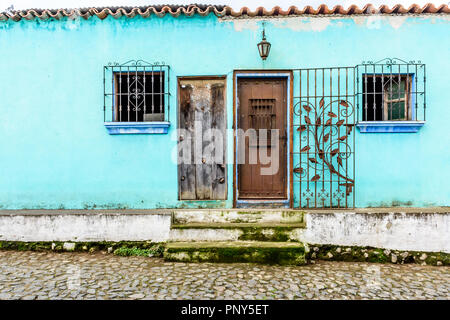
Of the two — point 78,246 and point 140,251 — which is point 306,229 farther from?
point 78,246

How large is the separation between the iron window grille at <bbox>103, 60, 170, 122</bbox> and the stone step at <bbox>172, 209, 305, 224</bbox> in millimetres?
1773

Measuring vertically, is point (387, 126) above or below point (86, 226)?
above

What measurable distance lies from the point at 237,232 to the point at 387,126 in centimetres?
310

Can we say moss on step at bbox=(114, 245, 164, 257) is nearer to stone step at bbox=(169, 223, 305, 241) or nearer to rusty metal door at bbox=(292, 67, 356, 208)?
stone step at bbox=(169, 223, 305, 241)

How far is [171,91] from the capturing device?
4.96 metres

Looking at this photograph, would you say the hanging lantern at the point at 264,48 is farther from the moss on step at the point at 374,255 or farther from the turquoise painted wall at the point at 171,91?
the moss on step at the point at 374,255

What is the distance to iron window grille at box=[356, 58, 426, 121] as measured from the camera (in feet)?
15.6

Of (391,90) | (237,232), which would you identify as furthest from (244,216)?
(391,90)

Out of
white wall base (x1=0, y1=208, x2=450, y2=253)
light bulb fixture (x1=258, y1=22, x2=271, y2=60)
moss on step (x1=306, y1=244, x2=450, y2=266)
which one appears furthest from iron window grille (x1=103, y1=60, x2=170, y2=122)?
moss on step (x1=306, y1=244, x2=450, y2=266)

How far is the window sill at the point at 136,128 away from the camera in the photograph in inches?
191

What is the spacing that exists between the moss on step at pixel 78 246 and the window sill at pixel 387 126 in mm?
3911

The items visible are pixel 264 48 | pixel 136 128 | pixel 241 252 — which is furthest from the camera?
pixel 136 128

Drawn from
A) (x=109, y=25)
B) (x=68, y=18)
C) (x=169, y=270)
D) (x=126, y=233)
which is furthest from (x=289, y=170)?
(x=68, y=18)

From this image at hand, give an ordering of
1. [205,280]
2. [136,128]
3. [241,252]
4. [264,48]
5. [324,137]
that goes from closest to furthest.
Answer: [205,280] < [241,252] < [264,48] < [324,137] < [136,128]
